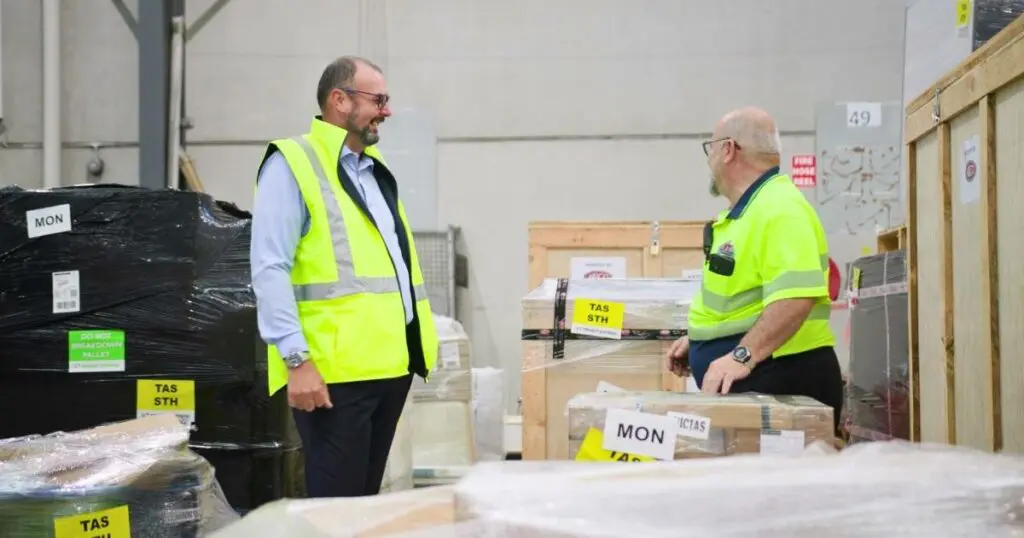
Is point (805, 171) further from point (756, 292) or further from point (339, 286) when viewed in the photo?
point (339, 286)

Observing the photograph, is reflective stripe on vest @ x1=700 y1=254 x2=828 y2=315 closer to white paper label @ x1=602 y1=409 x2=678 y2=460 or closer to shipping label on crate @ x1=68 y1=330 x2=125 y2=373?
white paper label @ x1=602 y1=409 x2=678 y2=460

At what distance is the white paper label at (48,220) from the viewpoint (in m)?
2.81

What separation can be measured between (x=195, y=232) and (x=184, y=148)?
4202 millimetres

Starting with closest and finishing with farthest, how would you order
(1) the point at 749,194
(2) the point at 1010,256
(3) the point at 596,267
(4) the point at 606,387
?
(2) the point at 1010,256, (1) the point at 749,194, (4) the point at 606,387, (3) the point at 596,267

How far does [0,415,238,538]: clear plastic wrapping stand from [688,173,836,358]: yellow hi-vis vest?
1473 millimetres

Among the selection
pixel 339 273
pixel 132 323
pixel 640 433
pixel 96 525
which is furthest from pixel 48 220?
pixel 640 433

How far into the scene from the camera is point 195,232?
9.35 ft

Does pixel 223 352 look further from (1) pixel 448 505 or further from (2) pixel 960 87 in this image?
(2) pixel 960 87

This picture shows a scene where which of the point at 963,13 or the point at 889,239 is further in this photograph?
the point at 889,239

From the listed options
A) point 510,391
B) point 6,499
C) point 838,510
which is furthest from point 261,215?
point 510,391

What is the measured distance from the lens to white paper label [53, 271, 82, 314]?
282 cm

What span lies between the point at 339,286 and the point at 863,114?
506 cm

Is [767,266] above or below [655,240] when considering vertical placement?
below

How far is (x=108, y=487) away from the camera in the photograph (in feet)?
6.42
